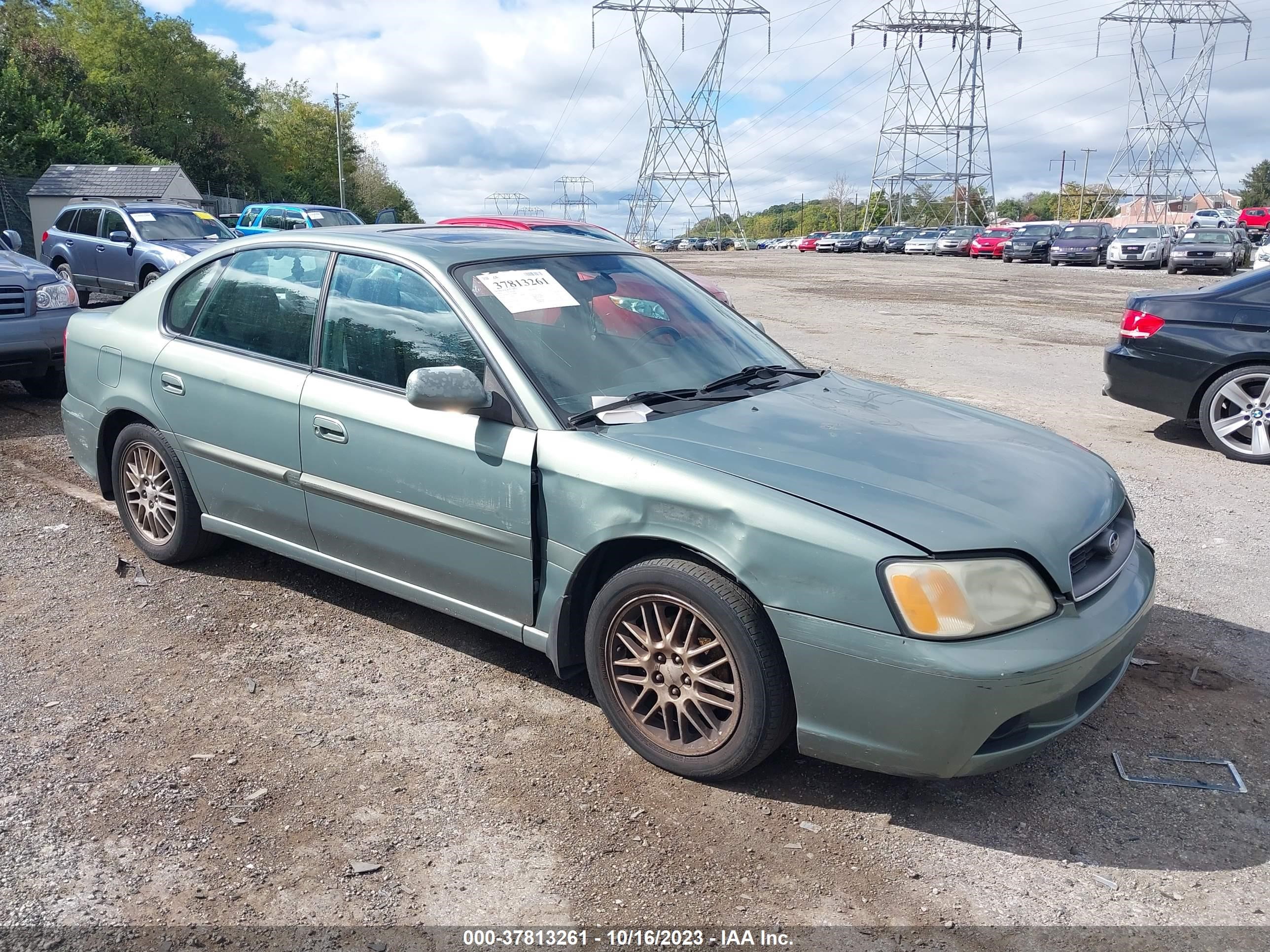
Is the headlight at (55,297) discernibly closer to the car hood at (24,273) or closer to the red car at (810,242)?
the car hood at (24,273)

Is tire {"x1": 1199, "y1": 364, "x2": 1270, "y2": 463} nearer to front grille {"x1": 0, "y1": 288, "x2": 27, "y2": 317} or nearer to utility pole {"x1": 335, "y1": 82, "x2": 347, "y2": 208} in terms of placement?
front grille {"x1": 0, "y1": 288, "x2": 27, "y2": 317}

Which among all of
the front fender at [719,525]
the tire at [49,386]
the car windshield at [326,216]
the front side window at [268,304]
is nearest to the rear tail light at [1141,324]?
the front fender at [719,525]

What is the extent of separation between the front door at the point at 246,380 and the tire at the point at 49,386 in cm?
526

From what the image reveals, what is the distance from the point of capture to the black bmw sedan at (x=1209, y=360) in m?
7.04

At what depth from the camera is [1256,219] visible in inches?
2283

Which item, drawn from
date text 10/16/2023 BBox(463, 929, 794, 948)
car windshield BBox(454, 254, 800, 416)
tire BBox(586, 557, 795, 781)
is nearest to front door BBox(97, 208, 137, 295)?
car windshield BBox(454, 254, 800, 416)

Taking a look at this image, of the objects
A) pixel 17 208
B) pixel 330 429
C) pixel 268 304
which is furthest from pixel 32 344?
pixel 17 208

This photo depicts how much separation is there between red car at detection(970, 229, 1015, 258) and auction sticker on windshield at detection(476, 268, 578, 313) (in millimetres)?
45781

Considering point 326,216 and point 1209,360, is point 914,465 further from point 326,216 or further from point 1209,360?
point 326,216

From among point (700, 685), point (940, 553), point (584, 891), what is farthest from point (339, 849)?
point (940, 553)

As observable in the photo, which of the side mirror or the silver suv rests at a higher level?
the silver suv

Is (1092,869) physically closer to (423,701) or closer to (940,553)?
(940,553)

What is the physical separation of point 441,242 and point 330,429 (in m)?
0.86

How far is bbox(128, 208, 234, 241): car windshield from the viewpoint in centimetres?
1582
